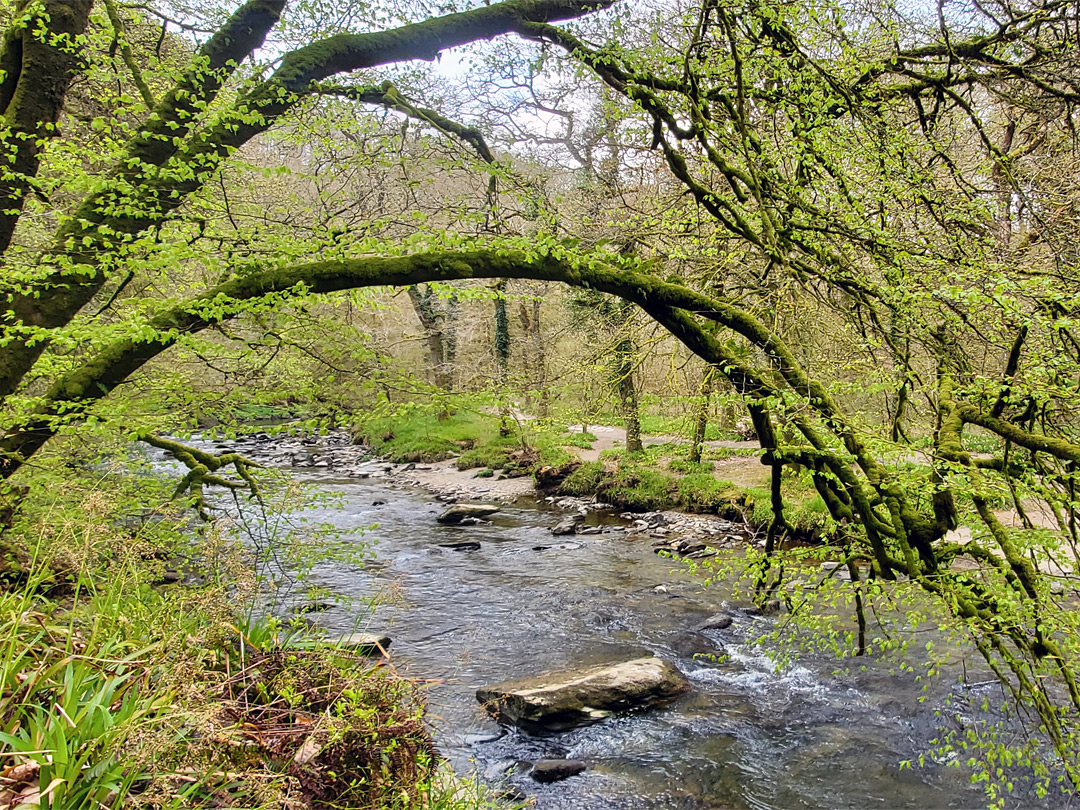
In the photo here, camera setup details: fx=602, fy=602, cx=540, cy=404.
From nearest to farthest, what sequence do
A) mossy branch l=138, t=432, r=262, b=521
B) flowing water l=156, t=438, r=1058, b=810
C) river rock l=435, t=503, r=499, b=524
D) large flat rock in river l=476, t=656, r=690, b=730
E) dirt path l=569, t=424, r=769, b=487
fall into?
mossy branch l=138, t=432, r=262, b=521, flowing water l=156, t=438, r=1058, b=810, large flat rock in river l=476, t=656, r=690, b=730, dirt path l=569, t=424, r=769, b=487, river rock l=435, t=503, r=499, b=524

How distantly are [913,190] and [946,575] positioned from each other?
2512mm

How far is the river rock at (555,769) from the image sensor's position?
5.33 m

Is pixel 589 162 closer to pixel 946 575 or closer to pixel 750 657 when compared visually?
pixel 750 657

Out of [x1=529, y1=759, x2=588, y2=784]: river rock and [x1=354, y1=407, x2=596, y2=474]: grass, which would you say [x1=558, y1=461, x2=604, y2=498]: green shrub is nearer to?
[x1=354, y1=407, x2=596, y2=474]: grass

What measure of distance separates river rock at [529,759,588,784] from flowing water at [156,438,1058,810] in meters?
0.09

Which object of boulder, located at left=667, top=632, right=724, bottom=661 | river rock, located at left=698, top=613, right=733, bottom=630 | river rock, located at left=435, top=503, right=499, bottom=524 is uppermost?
river rock, located at left=435, top=503, right=499, bottom=524

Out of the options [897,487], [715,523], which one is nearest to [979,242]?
[897,487]

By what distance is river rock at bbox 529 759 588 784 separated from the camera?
5.33 m

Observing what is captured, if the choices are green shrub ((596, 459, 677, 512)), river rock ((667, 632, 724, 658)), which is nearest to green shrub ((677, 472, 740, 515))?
green shrub ((596, 459, 677, 512))

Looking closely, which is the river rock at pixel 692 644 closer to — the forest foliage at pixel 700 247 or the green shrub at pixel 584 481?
the forest foliage at pixel 700 247

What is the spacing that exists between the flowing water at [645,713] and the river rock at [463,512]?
2420mm

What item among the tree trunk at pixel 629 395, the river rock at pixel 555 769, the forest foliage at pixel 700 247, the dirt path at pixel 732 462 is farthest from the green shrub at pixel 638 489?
the river rock at pixel 555 769

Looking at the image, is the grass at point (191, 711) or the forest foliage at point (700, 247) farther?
the forest foliage at point (700, 247)

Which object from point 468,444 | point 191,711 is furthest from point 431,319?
point 191,711
